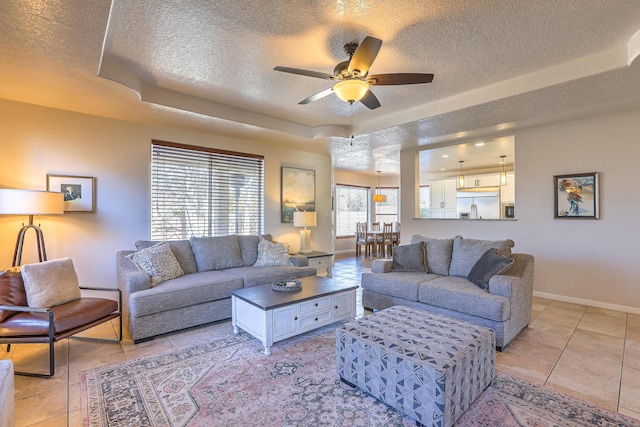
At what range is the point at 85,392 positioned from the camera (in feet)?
6.79

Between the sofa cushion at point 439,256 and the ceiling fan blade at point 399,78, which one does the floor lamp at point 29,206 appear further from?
the sofa cushion at point 439,256

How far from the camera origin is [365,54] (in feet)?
7.25

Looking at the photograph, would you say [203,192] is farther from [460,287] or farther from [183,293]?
[460,287]

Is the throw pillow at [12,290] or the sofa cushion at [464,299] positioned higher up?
the throw pillow at [12,290]

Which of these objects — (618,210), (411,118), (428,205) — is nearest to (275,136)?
(411,118)

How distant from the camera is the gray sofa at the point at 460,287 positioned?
9.09 feet

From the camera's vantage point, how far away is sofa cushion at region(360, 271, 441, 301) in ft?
11.0

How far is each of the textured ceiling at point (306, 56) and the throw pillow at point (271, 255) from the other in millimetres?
1778

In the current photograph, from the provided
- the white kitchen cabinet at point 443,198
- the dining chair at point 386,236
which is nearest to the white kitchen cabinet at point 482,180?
the white kitchen cabinet at point 443,198

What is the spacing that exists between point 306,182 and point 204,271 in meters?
2.76

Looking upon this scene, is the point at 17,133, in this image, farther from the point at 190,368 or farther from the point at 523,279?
the point at 523,279

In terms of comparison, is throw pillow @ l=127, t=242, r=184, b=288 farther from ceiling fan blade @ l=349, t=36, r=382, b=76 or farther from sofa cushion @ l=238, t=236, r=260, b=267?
ceiling fan blade @ l=349, t=36, r=382, b=76

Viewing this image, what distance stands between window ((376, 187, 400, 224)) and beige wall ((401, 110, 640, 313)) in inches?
214

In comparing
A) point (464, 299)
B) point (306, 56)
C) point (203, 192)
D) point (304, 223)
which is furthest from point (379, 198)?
point (306, 56)
